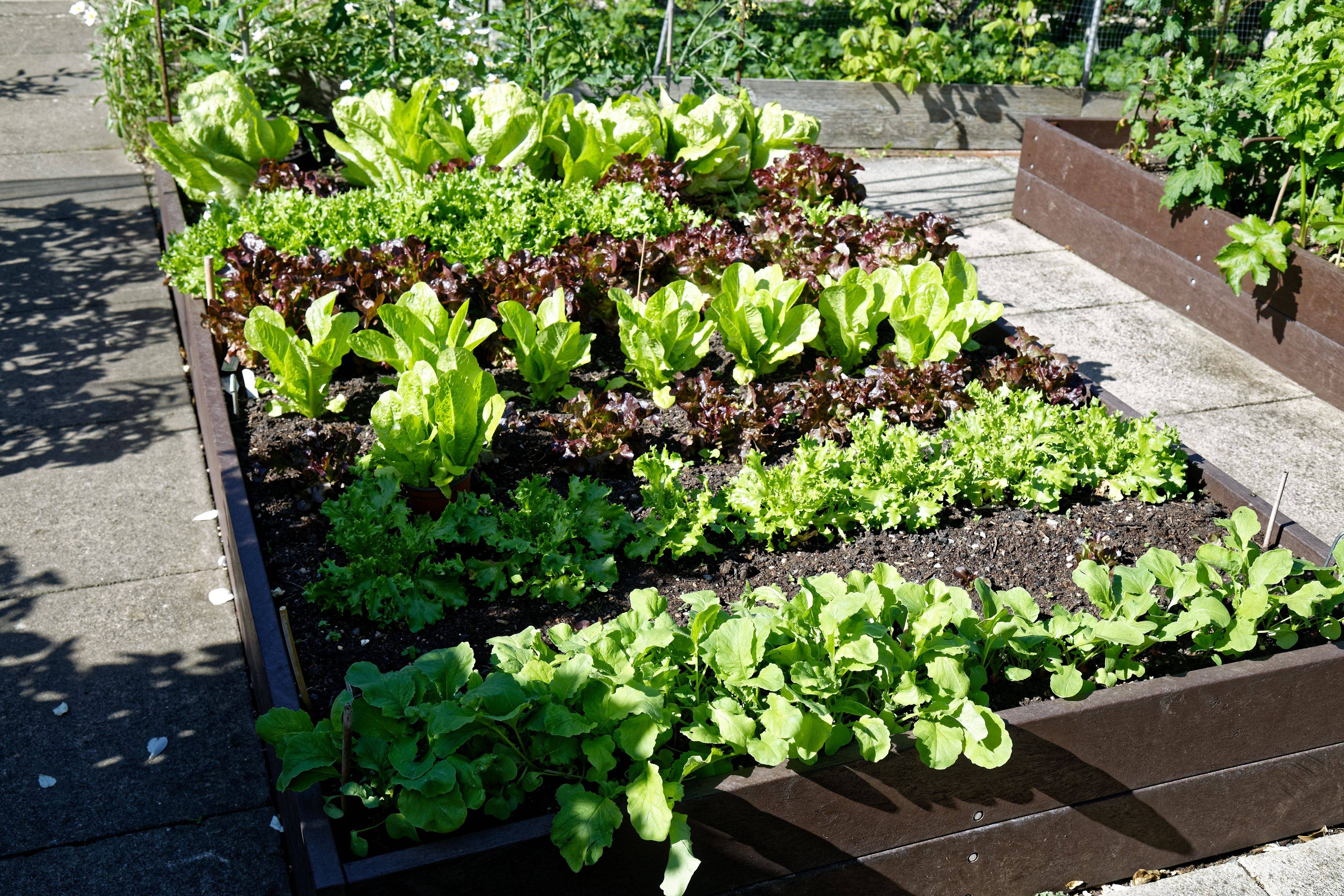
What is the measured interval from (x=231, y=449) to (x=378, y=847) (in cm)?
183

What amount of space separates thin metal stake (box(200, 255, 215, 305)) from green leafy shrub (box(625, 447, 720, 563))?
217 cm

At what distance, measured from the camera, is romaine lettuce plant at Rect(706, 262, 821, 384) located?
416 cm

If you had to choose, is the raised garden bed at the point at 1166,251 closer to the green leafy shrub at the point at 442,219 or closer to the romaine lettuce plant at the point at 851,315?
the romaine lettuce plant at the point at 851,315

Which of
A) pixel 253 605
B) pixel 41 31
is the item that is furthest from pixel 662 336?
pixel 41 31

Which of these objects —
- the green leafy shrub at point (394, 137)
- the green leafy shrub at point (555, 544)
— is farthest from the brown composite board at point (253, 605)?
the green leafy shrub at point (394, 137)

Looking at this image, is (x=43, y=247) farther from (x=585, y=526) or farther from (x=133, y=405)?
(x=585, y=526)

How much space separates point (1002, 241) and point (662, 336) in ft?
11.6

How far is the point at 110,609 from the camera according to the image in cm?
370

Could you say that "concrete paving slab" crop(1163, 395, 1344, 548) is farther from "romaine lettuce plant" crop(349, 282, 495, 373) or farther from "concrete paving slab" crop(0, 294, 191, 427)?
"concrete paving slab" crop(0, 294, 191, 427)

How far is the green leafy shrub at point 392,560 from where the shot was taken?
305 centimetres

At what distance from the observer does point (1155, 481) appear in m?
3.61

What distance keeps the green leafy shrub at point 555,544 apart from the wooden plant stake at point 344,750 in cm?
86

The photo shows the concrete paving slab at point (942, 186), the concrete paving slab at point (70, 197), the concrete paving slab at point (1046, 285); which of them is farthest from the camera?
the concrete paving slab at point (942, 186)

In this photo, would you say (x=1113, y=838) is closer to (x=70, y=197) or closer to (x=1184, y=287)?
(x=1184, y=287)
